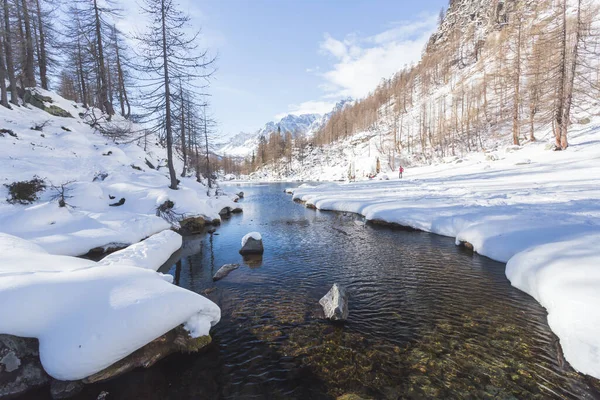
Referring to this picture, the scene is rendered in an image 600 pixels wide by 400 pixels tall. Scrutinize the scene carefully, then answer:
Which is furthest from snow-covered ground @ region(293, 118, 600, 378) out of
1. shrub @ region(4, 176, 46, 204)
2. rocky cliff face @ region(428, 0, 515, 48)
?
rocky cliff face @ region(428, 0, 515, 48)

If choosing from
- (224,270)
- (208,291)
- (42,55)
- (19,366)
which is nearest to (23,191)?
(224,270)

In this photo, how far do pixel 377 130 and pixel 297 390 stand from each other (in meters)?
77.0

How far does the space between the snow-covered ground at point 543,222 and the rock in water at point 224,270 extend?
8306 mm

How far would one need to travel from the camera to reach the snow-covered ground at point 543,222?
4453 millimetres

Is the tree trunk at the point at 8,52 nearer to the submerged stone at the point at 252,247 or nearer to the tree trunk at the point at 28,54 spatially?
the tree trunk at the point at 28,54

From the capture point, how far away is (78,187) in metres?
12.1

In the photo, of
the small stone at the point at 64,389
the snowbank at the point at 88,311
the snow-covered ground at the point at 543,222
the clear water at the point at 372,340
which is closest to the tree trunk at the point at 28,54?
the clear water at the point at 372,340

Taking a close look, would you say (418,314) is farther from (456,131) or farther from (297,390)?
(456,131)

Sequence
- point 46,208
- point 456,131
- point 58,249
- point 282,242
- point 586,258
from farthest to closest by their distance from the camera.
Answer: point 456,131 → point 282,242 → point 46,208 → point 58,249 → point 586,258

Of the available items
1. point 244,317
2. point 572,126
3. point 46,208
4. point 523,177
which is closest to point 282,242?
point 244,317

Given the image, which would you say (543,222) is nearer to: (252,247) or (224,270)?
(252,247)

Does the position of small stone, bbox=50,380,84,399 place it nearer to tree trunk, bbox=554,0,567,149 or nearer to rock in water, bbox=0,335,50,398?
rock in water, bbox=0,335,50,398

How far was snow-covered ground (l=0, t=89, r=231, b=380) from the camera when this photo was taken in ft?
12.2

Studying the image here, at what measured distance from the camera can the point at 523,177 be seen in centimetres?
1655
